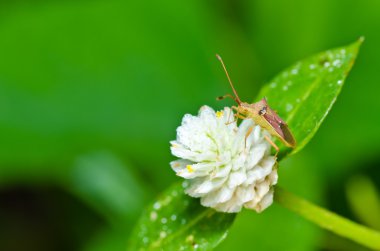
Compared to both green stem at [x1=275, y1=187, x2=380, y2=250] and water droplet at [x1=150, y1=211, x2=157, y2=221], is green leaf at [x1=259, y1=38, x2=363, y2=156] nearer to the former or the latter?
green stem at [x1=275, y1=187, x2=380, y2=250]

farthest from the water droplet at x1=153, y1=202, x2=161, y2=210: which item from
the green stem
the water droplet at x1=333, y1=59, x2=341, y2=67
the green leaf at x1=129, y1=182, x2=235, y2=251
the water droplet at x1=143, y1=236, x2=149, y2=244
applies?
the water droplet at x1=333, y1=59, x2=341, y2=67

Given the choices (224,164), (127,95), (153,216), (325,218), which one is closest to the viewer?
(224,164)

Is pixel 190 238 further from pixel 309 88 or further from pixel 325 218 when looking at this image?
pixel 309 88

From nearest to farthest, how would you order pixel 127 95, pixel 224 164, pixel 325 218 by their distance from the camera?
1. pixel 224 164
2. pixel 325 218
3. pixel 127 95

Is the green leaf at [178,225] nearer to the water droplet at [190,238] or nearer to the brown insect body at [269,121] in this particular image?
the water droplet at [190,238]

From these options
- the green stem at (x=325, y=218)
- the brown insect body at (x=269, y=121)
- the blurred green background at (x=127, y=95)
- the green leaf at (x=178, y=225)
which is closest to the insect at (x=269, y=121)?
the brown insect body at (x=269, y=121)

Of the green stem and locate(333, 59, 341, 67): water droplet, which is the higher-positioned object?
locate(333, 59, 341, 67): water droplet

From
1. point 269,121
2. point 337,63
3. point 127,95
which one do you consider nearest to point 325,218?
point 269,121
